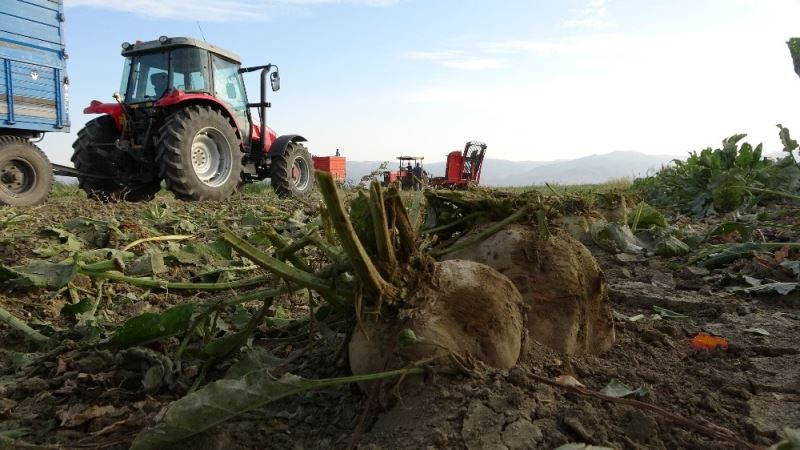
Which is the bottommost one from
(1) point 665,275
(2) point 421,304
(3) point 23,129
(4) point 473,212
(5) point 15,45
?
(1) point 665,275

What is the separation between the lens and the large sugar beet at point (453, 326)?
1.31 metres

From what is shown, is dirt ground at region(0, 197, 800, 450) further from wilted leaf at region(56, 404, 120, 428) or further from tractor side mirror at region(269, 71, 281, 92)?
tractor side mirror at region(269, 71, 281, 92)

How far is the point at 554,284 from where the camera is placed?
171 cm

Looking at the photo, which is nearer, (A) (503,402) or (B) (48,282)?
(A) (503,402)

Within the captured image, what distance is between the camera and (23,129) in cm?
693

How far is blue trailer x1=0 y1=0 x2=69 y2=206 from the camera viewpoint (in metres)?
6.64

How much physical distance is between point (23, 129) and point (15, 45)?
3.22ft

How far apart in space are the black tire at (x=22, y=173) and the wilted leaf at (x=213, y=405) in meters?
6.60

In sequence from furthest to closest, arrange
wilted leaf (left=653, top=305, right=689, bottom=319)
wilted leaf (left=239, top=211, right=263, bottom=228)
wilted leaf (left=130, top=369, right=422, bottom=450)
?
wilted leaf (left=239, top=211, right=263, bottom=228) < wilted leaf (left=653, top=305, right=689, bottom=319) < wilted leaf (left=130, top=369, right=422, bottom=450)

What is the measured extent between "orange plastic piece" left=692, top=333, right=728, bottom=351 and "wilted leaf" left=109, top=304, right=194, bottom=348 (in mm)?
1689

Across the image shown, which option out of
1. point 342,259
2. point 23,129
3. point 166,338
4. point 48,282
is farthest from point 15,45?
point 342,259

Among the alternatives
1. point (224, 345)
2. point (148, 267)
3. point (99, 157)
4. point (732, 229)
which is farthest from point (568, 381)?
point (99, 157)

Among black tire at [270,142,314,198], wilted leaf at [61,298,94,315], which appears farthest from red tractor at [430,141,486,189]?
wilted leaf at [61,298,94,315]

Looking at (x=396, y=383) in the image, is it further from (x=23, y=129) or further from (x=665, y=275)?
(x=23, y=129)
